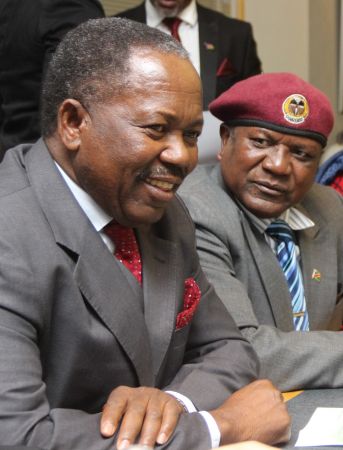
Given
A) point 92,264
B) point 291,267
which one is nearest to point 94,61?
point 92,264

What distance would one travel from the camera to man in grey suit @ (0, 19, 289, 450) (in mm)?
1312

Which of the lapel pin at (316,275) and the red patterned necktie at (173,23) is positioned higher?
the red patterned necktie at (173,23)

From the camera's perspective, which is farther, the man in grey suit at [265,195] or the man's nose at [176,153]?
the man in grey suit at [265,195]

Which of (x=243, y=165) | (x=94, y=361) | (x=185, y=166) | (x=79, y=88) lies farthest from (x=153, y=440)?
(x=243, y=165)

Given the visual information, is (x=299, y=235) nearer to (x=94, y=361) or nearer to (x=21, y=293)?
(x=94, y=361)

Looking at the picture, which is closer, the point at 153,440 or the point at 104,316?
the point at 153,440

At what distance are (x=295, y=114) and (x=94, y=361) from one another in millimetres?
1070

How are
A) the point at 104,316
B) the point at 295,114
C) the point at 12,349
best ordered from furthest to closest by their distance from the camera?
the point at 295,114, the point at 104,316, the point at 12,349

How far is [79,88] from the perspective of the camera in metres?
1.47

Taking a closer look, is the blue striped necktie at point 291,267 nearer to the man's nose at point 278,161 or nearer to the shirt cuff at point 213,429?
the man's nose at point 278,161

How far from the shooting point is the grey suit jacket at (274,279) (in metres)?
1.89

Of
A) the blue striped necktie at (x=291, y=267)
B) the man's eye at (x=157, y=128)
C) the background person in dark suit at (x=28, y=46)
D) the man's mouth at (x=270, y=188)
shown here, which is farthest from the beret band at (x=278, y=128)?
the man's eye at (x=157, y=128)

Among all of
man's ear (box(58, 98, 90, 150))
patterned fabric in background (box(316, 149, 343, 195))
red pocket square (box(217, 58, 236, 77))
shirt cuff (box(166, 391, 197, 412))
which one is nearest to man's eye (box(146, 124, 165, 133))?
man's ear (box(58, 98, 90, 150))

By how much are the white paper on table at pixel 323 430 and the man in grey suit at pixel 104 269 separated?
0.15 feet
